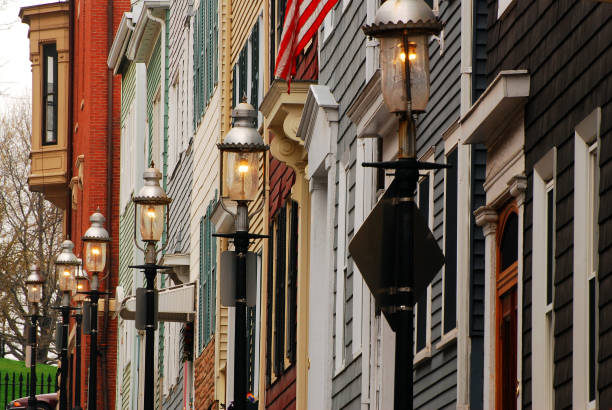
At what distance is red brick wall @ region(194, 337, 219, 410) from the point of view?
27.9 metres

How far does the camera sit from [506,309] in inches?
473

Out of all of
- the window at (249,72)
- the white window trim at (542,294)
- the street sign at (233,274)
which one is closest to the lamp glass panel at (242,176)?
the street sign at (233,274)

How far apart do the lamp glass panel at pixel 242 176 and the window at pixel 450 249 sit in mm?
2219

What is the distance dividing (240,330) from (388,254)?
5.74m

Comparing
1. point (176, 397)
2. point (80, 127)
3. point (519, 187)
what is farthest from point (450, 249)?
point (80, 127)

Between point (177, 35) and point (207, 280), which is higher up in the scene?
point (177, 35)

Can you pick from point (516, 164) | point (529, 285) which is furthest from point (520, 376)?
point (516, 164)

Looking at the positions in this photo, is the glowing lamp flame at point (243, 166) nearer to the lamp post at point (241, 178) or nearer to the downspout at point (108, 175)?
the lamp post at point (241, 178)

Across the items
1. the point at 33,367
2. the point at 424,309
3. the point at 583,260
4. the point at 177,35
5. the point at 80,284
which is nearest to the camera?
the point at 583,260

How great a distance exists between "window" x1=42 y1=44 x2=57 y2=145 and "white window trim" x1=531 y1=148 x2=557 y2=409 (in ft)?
155

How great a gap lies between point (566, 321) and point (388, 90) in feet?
6.79

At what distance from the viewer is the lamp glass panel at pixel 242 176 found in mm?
15109

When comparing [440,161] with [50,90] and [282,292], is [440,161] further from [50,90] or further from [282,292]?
[50,90]

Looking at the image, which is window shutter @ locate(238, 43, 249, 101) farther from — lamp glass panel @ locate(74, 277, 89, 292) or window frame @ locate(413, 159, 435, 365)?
window frame @ locate(413, 159, 435, 365)
